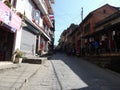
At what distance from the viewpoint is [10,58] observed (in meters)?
14.5

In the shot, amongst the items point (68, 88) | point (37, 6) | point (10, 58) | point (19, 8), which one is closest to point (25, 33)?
point (19, 8)

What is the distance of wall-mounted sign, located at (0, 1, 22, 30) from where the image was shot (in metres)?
11.5

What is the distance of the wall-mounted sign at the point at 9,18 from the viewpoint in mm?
11458

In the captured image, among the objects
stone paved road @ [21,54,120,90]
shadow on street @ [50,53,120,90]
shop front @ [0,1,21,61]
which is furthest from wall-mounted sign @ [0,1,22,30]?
shadow on street @ [50,53,120,90]

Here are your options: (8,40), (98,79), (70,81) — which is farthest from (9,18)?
(98,79)

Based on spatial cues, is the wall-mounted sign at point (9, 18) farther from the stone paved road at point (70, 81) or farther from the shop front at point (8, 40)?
the stone paved road at point (70, 81)

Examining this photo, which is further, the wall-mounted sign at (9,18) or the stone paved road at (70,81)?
the wall-mounted sign at (9,18)

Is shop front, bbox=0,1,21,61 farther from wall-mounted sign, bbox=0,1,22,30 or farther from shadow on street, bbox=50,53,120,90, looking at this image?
shadow on street, bbox=50,53,120,90

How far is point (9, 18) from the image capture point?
12.7m

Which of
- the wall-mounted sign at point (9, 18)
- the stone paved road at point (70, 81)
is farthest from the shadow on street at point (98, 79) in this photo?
the wall-mounted sign at point (9, 18)

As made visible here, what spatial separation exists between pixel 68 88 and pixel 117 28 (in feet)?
43.2

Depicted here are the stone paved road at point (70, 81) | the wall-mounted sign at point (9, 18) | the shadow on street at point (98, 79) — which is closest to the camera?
the stone paved road at point (70, 81)

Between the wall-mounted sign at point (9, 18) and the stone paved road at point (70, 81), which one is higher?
the wall-mounted sign at point (9, 18)

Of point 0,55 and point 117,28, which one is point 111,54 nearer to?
point 117,28
